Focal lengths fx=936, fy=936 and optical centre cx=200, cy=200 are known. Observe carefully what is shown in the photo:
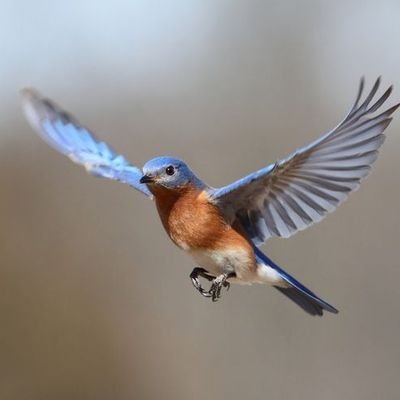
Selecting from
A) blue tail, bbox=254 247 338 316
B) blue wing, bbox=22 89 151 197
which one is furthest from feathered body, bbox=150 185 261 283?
blue wing, bbox=22 89 151 197

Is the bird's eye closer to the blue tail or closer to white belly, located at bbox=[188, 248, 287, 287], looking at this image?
white belly, located at bbox=[188, 248, 287, 287]

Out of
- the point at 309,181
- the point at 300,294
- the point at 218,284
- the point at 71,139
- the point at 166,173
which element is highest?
the point at 71,139

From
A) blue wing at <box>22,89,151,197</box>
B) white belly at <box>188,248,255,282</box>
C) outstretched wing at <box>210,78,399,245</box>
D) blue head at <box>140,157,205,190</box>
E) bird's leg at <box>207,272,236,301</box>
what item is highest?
blue wing at <box>22,89,151,197</box>

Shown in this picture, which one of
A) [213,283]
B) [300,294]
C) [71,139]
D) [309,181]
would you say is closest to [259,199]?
[309,181]

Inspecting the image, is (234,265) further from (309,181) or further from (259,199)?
(309,181)

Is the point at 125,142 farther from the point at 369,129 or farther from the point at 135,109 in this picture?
the point at 369,129

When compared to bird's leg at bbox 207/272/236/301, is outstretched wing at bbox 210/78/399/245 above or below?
above

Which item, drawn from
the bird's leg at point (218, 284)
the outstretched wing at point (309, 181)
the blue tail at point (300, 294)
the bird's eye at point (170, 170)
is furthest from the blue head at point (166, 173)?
the blue tail at point (300, 294)

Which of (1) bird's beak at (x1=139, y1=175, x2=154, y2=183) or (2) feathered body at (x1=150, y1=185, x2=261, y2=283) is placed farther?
(2) feathered body at (x1=150, y1=185, x2=261, y2=283)
